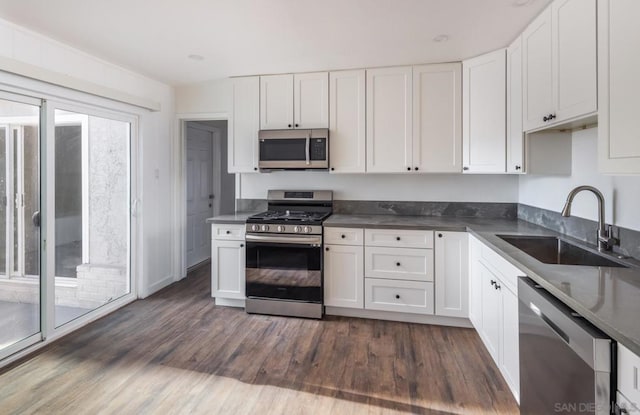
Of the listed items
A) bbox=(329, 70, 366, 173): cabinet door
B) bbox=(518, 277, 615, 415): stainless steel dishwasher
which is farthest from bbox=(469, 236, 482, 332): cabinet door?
bbox=(329, 70, 366, 173): cabinet door

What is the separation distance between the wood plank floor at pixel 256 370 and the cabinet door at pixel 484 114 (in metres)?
1.49

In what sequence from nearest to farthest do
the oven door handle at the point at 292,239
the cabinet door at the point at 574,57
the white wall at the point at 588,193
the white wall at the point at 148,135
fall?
1. the cabinet door at the point at 574,57
2. the white wall at the point at 588,193
3. the white wall at the point at 148,135
4. the oven door handle at the point at 292,239

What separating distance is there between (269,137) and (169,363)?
2149 mm

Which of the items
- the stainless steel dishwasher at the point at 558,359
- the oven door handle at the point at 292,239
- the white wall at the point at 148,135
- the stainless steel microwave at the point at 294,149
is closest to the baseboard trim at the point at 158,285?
the white wall at the point at 148,135

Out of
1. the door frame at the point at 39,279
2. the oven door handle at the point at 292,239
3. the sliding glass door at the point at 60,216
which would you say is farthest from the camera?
the oven door handle at the point at 292,239

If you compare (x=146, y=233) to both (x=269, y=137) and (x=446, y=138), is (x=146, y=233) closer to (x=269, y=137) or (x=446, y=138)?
(x=269, y=137)

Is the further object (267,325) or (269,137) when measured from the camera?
(269,137)

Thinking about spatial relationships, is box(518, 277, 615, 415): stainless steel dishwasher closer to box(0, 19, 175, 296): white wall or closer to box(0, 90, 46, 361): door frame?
box(0, 90, 46, 361): door frame

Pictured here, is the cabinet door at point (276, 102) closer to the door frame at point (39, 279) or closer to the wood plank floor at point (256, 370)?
the door frame at point (39, 279)

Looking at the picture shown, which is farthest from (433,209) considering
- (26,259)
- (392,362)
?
(26,259)

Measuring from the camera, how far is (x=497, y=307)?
2160mm

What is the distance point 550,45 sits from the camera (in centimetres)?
202

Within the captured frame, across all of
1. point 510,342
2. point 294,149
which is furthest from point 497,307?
point 294,149

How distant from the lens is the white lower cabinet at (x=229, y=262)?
3348 millimetres
